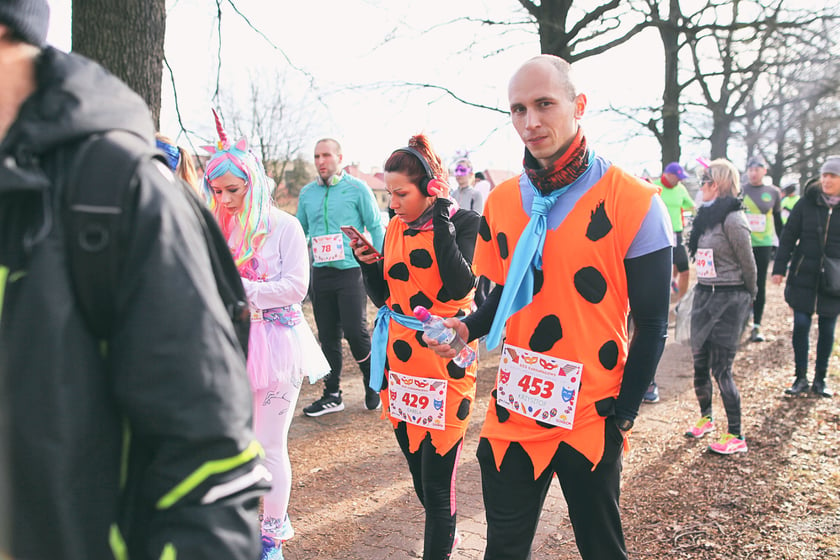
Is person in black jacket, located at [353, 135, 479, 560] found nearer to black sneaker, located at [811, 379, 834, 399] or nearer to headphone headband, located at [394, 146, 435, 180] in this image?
headphone headband, located at [394, 146, 435, 180]

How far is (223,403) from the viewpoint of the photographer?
41.3 inches

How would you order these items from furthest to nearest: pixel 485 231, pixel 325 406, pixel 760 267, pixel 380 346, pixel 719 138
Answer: pixel 719 138
pixel 760 267
pixel 325 406
pixel 380 346
pixel 485 231

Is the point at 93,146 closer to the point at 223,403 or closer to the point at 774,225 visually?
the point at 223,403

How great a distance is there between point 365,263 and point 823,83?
1326 cm

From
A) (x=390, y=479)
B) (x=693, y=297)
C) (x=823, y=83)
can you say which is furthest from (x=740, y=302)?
(x=823, y=83)

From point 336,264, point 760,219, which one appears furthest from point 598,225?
point 760,219

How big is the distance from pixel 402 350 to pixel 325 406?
123 inches

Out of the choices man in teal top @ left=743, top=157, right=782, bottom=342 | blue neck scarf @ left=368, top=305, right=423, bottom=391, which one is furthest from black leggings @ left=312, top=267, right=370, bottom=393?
man in teal top @ left=743, top=157, right=782, bottom=342

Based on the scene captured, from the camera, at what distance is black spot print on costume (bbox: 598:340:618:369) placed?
2297 mm

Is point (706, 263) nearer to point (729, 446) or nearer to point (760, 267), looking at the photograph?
point (729, 446)

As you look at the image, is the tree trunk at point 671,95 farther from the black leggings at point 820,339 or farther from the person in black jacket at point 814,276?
the black leggings at point 820,339

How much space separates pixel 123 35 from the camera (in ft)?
13.7

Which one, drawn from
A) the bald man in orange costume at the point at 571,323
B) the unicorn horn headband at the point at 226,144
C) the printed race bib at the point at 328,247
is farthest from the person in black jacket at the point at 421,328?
the printed race bib at the point at 328,247

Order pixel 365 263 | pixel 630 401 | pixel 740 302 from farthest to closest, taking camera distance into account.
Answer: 1. pixel 740 302
2. pixel 365 263
3. pixel 630 401
